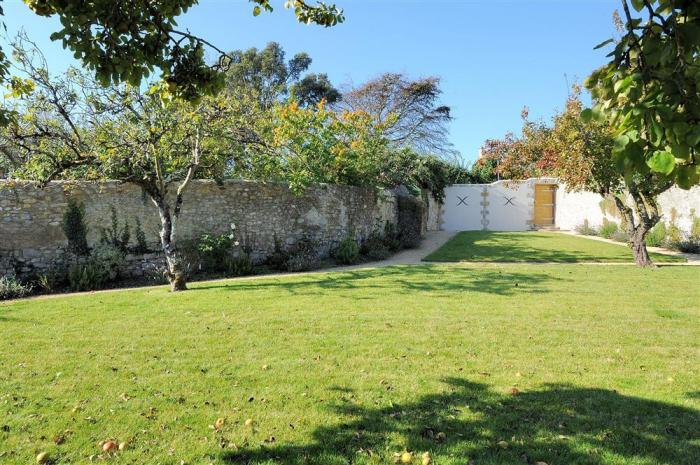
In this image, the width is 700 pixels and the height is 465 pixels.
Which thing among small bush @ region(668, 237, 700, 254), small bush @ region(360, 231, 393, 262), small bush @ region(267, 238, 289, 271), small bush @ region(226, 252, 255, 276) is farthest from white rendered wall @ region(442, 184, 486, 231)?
small bush @ region(226, 252, 255, 276)

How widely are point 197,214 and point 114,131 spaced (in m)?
3.55

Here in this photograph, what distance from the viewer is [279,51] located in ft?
101

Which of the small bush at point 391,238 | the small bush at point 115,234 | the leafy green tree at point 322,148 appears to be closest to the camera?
the small bush at point 115,234

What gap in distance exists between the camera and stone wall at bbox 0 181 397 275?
1029cm

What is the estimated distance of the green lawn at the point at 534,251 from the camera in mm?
13312

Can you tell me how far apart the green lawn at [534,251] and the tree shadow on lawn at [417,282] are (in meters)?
2.61

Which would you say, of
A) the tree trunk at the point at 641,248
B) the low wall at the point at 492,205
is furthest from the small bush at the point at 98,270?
the low wall at the point at 492,205

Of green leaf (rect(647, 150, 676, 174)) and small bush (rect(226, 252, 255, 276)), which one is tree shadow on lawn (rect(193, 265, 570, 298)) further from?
green leaf (rect(647, 150, 676, 174))

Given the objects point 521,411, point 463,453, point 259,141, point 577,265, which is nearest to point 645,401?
point 521,411

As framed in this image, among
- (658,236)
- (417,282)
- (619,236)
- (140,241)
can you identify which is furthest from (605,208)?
(140,241)

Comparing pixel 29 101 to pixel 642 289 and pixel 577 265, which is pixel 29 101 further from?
pixel 577 265

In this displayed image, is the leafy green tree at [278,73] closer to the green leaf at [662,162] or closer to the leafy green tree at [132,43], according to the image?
the leafy green tree at [132,43]

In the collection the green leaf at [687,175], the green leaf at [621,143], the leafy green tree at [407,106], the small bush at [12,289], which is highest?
the leafy green tree at [407,106]

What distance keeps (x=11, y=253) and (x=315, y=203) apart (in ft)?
24.0
